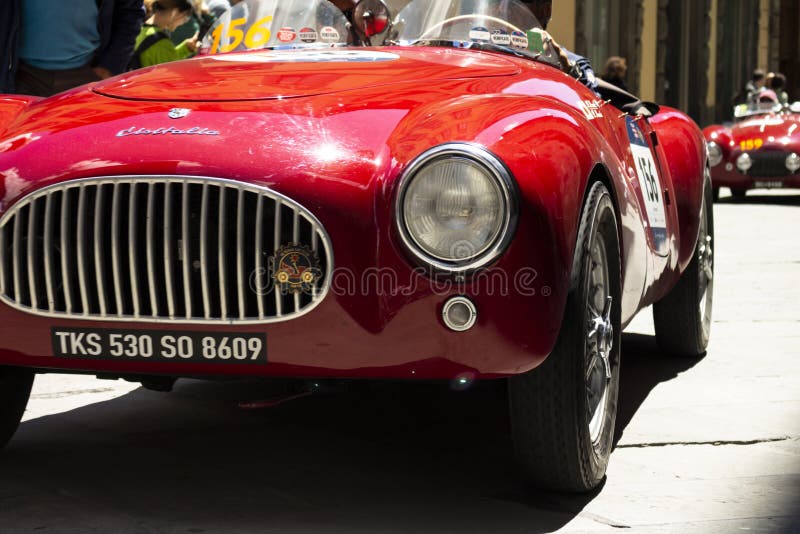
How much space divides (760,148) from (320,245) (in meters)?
12.5

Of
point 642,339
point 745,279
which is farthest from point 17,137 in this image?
point 745,279

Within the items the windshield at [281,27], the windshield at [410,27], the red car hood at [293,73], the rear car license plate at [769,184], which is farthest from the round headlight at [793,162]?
the red car hood at [293,73]

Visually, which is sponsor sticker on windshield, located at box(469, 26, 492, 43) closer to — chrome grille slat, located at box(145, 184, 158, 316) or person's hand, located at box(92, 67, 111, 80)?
chrome grille slat, located at box(145, 184, 158, 316)

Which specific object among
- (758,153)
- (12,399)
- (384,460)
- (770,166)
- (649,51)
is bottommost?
(649,51)

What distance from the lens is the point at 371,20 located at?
197 inches

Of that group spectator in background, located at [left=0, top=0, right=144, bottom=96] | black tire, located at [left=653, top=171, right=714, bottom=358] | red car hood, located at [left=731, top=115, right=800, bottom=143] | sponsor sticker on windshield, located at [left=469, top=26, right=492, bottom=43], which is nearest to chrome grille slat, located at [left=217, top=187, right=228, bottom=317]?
sponsor sticker on windshield, located at [left=469, top=26, right=492, bottom=43]

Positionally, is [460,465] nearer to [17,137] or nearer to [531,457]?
[531,457]

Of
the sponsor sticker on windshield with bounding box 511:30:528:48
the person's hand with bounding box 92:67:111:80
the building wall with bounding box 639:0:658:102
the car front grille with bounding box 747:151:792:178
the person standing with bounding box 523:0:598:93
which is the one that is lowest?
the building wall with bounding box 639:0:658:102

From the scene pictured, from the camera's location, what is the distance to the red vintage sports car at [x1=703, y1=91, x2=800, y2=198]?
1499 cm

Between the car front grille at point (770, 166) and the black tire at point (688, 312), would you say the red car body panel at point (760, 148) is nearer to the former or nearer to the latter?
the car front grille at point (770, 166)

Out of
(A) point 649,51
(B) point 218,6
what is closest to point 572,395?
(B) point 218,6

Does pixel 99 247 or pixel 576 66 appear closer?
pixel 99 247

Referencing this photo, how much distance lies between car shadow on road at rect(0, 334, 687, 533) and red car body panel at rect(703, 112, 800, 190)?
10290 millimetres

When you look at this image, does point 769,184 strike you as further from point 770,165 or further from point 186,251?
point 186,251
